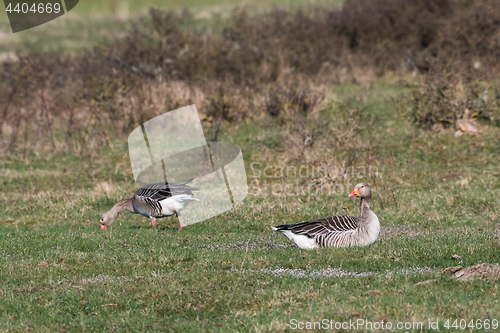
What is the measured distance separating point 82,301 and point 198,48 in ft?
83.2

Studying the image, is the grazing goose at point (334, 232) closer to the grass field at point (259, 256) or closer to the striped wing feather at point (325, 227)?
the striped wing feather at point (325, 227)

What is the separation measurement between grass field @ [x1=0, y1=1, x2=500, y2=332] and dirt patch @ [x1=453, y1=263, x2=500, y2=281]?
6.5 inches

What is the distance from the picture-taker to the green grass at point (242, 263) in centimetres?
729

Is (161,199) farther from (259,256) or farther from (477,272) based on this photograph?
(477,272)

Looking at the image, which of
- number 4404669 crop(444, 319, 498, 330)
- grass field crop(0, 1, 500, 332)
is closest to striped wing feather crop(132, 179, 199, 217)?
grass field crop(0, 1, 500, 332)

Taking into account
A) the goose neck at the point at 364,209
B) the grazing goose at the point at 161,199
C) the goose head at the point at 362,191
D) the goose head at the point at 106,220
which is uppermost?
the goose head at the point at 362,191

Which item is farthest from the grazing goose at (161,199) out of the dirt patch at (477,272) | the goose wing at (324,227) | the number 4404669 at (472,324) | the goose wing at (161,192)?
the number 4404669 at (472,324)

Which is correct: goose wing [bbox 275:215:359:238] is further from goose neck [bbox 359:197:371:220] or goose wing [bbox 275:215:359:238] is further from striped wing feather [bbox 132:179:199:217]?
striped wing feather [bbox 132:179:199:217]

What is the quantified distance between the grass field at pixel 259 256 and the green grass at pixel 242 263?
1.1 inches

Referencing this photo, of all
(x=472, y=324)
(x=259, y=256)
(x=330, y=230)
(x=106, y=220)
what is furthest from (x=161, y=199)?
(x=472, y=324)

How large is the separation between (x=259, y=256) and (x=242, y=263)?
0.80 m

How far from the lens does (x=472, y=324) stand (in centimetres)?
658

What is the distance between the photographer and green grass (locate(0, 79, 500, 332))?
23.9ft

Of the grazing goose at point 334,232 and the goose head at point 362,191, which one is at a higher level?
the goose head at point 362,191
